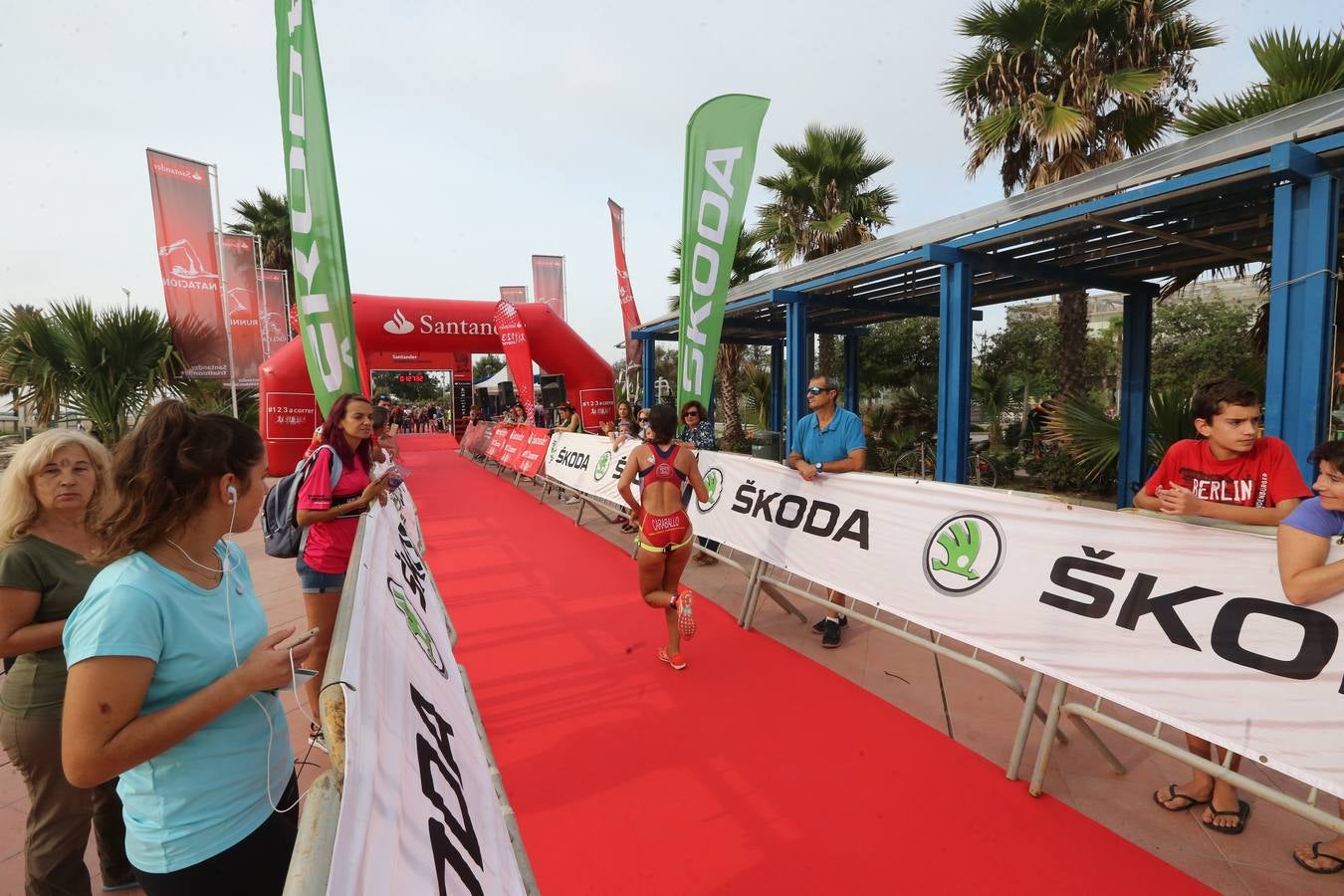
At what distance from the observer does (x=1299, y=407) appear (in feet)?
14.4

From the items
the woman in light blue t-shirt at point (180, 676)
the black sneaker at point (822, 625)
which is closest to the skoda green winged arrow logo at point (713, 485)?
the black sneaker at point (822, 625)

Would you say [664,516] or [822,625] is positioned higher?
[664,516]

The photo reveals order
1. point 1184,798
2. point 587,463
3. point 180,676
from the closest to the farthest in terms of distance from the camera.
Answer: point 180,676 → point 1184,798 → point 587,463

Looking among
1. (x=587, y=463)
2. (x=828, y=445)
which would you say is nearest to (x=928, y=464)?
(x=587, y=463)

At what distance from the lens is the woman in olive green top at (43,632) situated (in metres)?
1.86

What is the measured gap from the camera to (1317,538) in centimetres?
212

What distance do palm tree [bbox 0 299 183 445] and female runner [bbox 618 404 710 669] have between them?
10.8 meters

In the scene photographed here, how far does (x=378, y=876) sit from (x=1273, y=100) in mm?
10279

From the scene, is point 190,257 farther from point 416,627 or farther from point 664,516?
point 416,627

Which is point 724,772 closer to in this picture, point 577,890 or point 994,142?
point 577,890

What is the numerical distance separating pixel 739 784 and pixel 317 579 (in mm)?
2457

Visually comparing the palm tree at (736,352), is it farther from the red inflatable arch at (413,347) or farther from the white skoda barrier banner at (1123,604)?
the white skoda barrier banner at (1123,604)

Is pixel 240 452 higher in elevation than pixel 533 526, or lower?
higher

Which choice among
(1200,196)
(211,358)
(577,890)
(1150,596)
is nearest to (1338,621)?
(1150,596)
